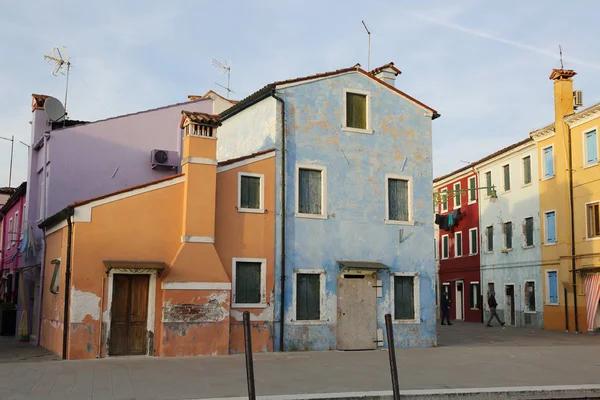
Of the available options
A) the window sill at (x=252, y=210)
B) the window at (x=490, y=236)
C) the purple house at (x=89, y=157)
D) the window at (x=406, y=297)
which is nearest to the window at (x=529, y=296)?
the window at (x=490, y=236)

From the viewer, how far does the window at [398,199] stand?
66.8ft

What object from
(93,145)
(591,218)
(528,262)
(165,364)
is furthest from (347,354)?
(528,262)

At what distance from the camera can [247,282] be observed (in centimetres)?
1809

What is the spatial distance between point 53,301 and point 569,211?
2186 centimetres

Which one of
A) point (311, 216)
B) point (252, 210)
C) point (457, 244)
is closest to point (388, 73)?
point (311, 216)

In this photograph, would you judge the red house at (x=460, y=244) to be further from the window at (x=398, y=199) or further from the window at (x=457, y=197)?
the window at (x=398, y=199)

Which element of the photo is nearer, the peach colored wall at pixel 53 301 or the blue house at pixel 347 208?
the peach colored wall at pixel 53 301

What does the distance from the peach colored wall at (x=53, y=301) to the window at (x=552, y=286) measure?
22020 millimetres

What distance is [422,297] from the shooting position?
20109mm

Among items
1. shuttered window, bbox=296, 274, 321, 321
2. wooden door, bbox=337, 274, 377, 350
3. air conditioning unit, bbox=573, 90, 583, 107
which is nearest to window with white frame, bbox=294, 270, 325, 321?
shuttered window, bbox=296, 274, 321, 321

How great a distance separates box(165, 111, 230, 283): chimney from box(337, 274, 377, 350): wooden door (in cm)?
377

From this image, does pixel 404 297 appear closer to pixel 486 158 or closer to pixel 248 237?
pixel 248 237

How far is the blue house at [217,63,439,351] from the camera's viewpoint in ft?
61.6

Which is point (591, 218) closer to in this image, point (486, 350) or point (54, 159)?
point (486, 350)
